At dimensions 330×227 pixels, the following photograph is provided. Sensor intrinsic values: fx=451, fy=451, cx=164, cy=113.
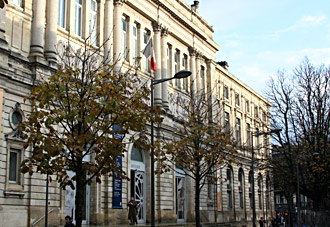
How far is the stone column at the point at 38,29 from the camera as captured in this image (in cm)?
2528

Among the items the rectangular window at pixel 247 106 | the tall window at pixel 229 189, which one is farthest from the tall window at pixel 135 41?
the rectangular window at pixel 247 106

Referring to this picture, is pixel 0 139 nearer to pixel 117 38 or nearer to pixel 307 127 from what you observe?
pixel 117 38

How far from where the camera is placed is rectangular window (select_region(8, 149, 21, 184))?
2252 cm

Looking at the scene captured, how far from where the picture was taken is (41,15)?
25.8 meters

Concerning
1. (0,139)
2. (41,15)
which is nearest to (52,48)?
(41,15)

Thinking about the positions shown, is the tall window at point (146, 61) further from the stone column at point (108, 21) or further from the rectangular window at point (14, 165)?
the rectangular window at point (14, 165)

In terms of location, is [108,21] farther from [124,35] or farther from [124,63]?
[124,63]

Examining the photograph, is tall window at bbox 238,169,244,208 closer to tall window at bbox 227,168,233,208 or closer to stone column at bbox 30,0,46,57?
tall window at bbox 227,168,233,208

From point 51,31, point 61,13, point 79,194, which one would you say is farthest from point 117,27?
point 79,194

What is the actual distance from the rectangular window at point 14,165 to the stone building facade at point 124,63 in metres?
0.05

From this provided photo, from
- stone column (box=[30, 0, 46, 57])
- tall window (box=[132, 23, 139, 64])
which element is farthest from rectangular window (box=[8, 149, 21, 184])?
tall window (box=[132, 23, 139, 64])

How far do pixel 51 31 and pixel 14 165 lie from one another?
328 inches

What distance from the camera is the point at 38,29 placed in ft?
83.7

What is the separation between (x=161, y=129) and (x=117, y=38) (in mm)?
8528
